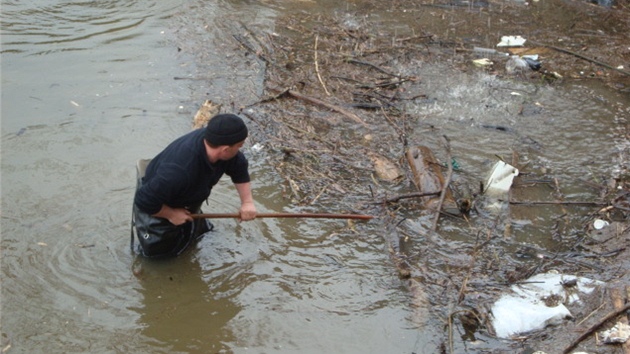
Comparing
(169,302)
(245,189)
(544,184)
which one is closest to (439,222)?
(544,184)

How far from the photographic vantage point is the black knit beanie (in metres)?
4.13

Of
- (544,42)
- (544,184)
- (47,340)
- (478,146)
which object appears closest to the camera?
(47,340)

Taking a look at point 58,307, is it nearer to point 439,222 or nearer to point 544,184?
point 439,222

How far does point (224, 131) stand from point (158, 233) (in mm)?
1158

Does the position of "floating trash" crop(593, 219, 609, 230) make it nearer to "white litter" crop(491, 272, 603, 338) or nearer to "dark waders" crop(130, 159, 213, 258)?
"white litter" crop(491, 272, 603, 338)

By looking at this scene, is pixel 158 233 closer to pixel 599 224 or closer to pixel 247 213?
pixel 247 213

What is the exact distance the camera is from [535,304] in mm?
4719

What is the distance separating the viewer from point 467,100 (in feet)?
26.5

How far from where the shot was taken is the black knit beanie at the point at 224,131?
163 inches

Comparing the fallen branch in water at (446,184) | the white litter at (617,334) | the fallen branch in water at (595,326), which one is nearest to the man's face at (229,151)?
the fallen branch in water at (446,184)

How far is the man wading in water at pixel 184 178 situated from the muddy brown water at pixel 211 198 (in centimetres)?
49

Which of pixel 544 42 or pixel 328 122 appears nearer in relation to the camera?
pixel 328 122

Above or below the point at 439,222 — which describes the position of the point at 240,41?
above

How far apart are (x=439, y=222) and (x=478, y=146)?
1.62m
